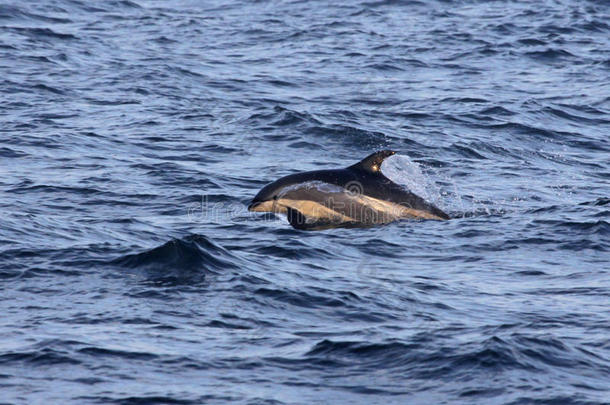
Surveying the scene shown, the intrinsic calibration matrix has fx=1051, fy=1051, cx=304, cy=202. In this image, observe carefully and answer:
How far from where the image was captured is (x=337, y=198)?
15656mm

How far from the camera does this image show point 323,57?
1249 inches

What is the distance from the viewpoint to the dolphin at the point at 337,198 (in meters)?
15.7

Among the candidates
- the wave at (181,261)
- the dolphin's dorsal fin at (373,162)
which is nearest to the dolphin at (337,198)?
the dolphin's dorsal fin at (373,162)

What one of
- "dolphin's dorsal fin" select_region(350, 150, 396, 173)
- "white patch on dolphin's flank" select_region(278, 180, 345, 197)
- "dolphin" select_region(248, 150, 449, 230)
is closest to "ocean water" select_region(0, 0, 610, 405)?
"dolphin" select_region(248, 150, 449, 230)

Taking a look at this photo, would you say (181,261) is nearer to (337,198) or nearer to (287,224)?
(287,224)

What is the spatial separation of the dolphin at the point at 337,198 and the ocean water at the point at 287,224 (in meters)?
0.33

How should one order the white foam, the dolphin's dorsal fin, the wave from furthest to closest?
1. the white foam
2. the dolphin's dorsal fin
3. the wave

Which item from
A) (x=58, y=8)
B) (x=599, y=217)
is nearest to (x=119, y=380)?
(x=599, y=217)

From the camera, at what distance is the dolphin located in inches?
617

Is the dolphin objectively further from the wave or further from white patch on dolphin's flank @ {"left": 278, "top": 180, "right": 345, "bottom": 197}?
the wave

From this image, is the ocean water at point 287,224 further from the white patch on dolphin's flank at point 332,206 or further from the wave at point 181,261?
the white patch on dolphin's flank at point 332,206

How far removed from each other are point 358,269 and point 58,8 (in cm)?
2655

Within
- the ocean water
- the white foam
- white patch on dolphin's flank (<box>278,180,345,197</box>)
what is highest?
white patch on dolphin's flank (<box>278,180,345,197</box>)

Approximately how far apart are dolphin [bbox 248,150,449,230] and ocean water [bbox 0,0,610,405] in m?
0.33
